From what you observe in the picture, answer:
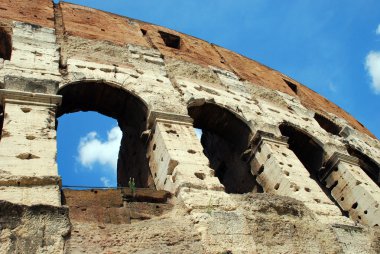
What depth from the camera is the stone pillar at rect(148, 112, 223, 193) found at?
6020 mm

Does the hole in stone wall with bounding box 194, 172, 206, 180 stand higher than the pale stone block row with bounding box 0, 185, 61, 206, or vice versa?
the hole in stone wall with bounding box 194, 172, 206, 180

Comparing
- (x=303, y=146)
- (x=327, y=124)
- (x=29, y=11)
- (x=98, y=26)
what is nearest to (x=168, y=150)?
(x=303, y=146)

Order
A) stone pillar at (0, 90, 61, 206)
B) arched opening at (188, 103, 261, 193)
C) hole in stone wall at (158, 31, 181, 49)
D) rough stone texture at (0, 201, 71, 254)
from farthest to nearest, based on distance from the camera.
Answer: hole in stone wall at (158, 31, 181, 49), arched opening at (188, 103, 261, 193), stone pillar at (0, 90, 61, 206), rough stone texture at (0, 201, 71, 254)

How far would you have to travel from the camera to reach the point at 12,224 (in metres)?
4.11

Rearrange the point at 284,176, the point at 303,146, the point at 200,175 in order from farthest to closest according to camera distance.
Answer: the point at 303,146, the point at 284,176, the point at 200,175

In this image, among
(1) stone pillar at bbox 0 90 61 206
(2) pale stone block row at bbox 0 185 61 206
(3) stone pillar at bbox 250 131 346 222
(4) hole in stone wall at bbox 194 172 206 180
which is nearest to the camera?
(2) pale stone block row at bbox 0 185 61 206

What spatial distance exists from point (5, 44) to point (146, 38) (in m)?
3.54

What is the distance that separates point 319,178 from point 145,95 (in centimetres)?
420

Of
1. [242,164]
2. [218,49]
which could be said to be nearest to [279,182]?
[242,164]

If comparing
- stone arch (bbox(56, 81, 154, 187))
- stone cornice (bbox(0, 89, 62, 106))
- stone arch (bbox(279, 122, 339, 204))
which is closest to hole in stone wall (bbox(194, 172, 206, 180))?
stone arch (bbox(56, 81, 154, 187))

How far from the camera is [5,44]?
8.92 metres

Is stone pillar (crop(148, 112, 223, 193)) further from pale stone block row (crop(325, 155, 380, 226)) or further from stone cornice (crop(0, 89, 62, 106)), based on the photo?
pale stone block row (crop(325, 155, 380, 226))

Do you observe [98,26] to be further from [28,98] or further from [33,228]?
[33,228]

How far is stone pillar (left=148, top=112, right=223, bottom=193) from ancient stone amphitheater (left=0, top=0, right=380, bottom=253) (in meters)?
0.03
